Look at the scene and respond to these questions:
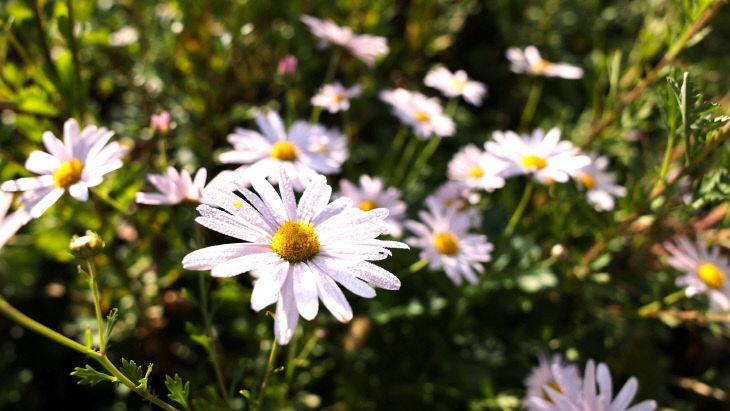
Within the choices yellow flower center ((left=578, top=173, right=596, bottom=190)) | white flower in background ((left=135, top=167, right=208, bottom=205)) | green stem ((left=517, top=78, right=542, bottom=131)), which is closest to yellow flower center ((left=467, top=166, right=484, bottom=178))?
yellow flower center ((left=578, top=173, right=596, bottom=190))

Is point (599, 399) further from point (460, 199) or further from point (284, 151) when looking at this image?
point (284, 151)

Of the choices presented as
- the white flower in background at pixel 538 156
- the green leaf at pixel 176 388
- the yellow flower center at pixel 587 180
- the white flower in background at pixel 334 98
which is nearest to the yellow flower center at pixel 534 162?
the white flower in background at pixel 538 156

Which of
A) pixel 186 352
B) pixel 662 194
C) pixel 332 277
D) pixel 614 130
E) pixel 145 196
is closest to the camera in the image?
pixel 332 277

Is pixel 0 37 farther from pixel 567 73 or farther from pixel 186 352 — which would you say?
pixel 567 73

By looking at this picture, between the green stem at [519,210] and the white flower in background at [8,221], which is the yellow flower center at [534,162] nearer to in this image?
the green stem at [519,210]

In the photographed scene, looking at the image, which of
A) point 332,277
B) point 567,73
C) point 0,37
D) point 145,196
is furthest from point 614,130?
point 0,37

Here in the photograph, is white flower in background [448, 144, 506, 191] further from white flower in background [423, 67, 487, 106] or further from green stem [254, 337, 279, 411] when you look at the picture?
green stem [254, 337, 279, 411]

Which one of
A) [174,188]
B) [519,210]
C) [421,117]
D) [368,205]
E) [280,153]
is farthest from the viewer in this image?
[421,117]

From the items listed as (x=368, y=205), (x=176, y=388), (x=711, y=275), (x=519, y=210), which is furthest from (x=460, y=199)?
(x=176, y=388)
